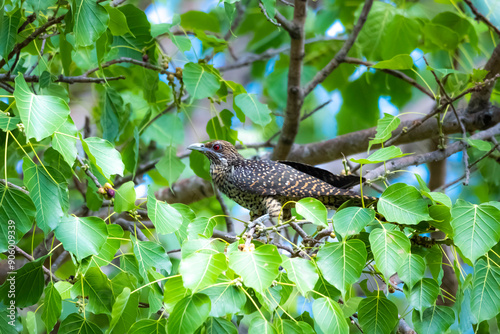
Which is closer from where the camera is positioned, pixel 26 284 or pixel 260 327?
pixel 260 327

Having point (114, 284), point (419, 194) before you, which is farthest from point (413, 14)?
point (114, 284)

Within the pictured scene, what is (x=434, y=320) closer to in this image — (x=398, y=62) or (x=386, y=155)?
(x=386, y=155)

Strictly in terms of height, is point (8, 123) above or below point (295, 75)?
above

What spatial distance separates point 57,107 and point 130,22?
5.35ft

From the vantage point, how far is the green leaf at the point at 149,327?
1.99 m

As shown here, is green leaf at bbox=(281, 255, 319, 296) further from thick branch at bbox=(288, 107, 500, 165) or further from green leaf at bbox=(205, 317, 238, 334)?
thick branch at bbox=(288, 107, 500, 165)

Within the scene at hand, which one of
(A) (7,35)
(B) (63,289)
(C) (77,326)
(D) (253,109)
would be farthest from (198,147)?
(C) (77,326)

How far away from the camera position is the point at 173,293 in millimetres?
1934

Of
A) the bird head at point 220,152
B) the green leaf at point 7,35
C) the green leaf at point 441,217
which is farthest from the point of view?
the bird head at point 220,152

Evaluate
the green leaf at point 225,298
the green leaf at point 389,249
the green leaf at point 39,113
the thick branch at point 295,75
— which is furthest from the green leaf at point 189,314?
the thick branch at point 295,75

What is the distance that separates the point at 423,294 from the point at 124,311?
122 cm

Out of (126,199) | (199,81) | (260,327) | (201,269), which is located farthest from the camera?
(199,81)

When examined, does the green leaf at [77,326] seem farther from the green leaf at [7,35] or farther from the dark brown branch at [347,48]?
the dark brown branch at [347,48]

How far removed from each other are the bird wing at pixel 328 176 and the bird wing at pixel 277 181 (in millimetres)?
59
